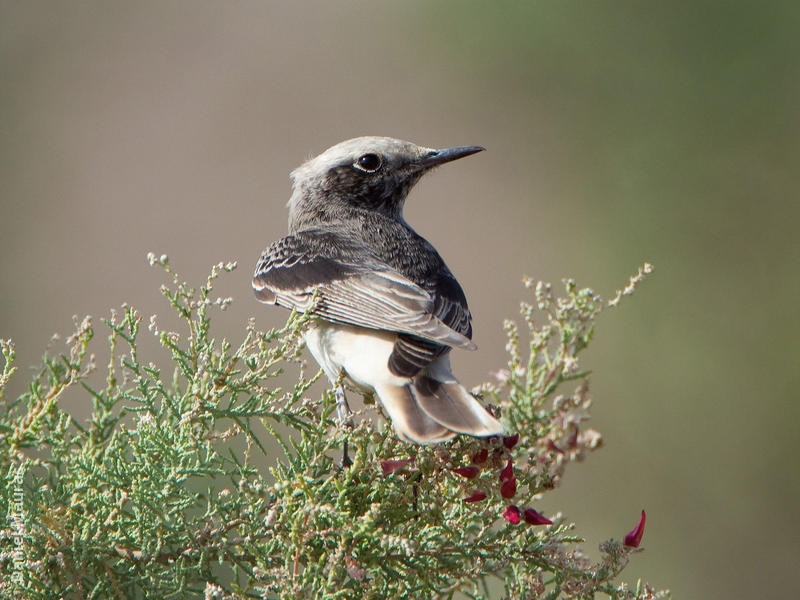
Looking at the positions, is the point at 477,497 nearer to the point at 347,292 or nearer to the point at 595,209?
the point at 347,292

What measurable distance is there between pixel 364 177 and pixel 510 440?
2596 mm

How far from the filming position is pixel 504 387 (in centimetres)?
252

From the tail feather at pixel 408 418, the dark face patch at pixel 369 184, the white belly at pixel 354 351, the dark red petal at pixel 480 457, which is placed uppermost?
the dark face patch at pixel 369 184

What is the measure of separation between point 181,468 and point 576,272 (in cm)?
485

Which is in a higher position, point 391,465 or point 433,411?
point 433,411

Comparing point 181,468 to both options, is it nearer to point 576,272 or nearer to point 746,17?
point 576,272

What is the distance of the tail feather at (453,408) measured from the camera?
251 centimetres

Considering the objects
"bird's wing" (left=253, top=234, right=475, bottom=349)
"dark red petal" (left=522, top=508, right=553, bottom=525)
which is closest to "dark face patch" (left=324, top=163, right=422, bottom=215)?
"bird's wing" (left=253, top=234, right=475, bottom=349)

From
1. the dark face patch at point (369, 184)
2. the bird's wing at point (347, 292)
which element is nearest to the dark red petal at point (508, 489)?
the bird's wing at point (347, 292)

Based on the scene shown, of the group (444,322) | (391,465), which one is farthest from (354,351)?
(391,465)

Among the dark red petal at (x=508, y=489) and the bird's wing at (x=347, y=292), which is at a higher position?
the bird's wing at (x=347, y=292)

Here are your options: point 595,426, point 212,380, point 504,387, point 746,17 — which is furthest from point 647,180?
point 212,380

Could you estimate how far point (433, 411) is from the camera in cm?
271

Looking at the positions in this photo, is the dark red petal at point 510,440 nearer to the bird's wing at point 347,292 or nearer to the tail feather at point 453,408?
the tail feather at point 453,408
